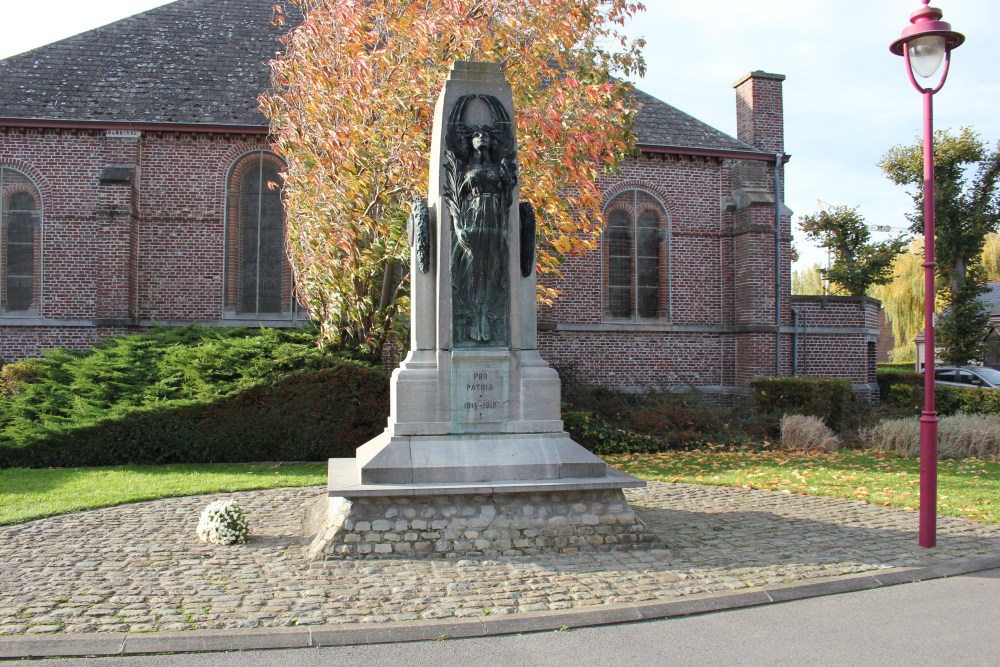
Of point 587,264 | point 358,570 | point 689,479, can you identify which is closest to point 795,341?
point 587,264

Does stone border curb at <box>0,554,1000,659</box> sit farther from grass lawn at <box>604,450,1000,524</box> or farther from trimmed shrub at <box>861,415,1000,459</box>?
trimmed shrub at <box>861,415,1000,459</box>

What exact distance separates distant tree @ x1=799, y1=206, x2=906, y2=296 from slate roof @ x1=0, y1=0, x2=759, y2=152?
18.2 feet

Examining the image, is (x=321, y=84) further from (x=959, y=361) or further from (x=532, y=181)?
(x=959, y=361)

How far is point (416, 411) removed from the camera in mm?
6688

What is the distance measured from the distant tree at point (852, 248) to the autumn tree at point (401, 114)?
43.5ft

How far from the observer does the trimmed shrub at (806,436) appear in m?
14.3

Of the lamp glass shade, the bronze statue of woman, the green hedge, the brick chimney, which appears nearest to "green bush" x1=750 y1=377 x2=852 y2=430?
the brick chimney

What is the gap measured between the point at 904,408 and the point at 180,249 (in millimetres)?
16912

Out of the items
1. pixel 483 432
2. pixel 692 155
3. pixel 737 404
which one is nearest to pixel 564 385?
pixel 737 404

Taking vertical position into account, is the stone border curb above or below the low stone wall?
below

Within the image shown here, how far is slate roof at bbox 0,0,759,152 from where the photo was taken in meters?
17.0

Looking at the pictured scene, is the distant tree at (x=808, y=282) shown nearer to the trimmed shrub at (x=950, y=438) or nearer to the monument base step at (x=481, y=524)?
the trimmed shrub at (x=950, y=438)

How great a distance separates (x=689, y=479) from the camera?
10977 mm

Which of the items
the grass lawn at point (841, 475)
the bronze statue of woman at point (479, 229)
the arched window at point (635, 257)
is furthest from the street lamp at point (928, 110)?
the arched window at point (635, 257)
